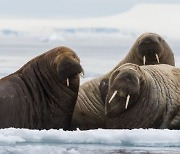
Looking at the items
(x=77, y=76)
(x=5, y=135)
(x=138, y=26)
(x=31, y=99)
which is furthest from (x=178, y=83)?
(x=138, y=26)

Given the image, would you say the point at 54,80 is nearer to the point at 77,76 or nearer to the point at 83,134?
the point at 77,76

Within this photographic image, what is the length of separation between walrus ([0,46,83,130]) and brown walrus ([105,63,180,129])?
0.65m

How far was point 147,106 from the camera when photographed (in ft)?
26.9

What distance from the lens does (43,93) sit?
28.8ft

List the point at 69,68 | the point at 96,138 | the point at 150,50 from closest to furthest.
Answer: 1. the point at 96,138
2. the point at 69,68
3. the point at 150,50

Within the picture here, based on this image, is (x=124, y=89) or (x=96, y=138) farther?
(x=124, y=89)

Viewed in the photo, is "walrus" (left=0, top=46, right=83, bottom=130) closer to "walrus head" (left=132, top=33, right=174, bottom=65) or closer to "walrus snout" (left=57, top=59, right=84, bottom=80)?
"walrus snout" (left=57, top=59, right=84, bottom=80)

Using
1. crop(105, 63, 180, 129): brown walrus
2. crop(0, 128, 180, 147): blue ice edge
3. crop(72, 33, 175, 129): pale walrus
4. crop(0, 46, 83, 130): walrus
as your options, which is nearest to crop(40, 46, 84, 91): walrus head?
crop(0, 46, 83, 130): walrus

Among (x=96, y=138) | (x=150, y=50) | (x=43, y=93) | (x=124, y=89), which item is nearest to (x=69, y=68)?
(x=43, y=93)

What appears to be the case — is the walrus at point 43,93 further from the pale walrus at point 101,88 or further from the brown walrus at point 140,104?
the brown walrus at point 140,104

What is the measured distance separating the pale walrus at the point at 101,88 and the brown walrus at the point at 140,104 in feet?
3.27

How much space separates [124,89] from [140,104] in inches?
16.7

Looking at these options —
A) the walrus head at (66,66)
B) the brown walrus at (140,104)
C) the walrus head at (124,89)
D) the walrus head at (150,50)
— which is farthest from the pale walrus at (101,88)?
the walrus head at (124,89)

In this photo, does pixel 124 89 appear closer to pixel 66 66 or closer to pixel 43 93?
pixel 66 66
